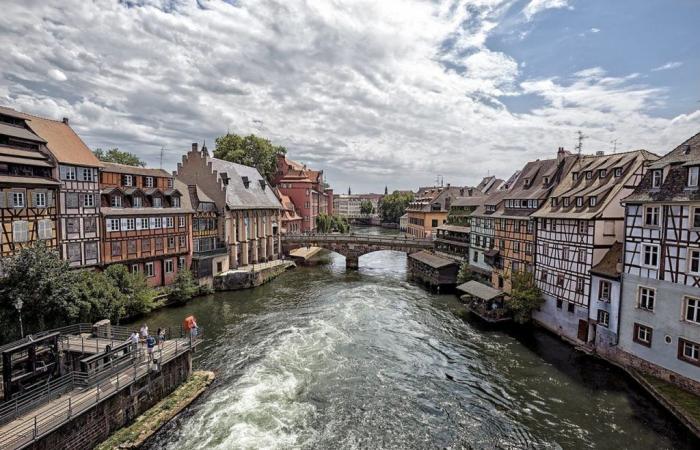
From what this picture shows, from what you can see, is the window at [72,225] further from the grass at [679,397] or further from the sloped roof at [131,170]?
the grass at [679,397]

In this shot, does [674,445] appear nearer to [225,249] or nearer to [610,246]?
[610,246]

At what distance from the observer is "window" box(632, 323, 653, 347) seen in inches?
904

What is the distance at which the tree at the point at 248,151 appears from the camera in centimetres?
7731

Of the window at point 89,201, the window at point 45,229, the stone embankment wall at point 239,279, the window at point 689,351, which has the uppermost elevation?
the window at point 89,201

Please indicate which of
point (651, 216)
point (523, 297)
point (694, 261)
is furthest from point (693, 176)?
point (523, 297)

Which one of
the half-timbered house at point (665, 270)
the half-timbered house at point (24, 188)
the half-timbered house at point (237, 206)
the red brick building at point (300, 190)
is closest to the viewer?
the half-timbered house at point (665, 270)

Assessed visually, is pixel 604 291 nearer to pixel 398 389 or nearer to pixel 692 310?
pixel 692 310

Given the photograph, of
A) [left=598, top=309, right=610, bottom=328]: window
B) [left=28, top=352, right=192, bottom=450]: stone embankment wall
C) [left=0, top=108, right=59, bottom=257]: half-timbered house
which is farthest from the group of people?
[left=598, top=309, right=610, bottom=328]: window

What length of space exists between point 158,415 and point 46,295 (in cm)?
1248

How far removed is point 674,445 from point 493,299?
18.3 meters

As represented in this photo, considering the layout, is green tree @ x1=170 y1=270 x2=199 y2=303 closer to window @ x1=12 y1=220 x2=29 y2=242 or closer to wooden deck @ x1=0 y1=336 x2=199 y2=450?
window @ x1=12 y1=220 x2=29 y2=242

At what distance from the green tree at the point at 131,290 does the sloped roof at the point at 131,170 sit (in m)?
9.48

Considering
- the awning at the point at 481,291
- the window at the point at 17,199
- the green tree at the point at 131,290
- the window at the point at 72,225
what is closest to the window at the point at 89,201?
the window at the point at 72,225

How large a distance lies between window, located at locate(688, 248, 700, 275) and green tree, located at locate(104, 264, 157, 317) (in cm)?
3854
